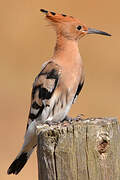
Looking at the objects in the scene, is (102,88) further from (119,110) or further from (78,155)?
(78,155)

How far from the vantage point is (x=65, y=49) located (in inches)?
213

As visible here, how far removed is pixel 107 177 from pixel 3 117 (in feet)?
22.0

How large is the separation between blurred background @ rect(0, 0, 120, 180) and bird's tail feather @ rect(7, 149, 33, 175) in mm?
2856

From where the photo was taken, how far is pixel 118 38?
1204cm

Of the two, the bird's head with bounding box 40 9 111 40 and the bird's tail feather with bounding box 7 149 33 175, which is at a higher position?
the bird's head with bounding box 40 9 111 40

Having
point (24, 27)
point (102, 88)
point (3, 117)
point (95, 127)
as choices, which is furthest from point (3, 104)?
point (95, 127)

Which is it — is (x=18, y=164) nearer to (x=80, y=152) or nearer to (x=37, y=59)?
(x=80, y=152)

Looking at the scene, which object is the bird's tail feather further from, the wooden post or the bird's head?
the wooden post

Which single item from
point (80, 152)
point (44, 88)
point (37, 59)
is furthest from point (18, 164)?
point (37, 59)

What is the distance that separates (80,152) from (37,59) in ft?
26.7

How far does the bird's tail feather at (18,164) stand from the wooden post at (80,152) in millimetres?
1727

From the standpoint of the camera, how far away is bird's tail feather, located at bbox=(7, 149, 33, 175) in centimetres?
496

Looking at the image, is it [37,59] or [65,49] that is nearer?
[65,49]

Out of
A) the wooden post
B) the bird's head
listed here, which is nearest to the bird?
the bird's head
